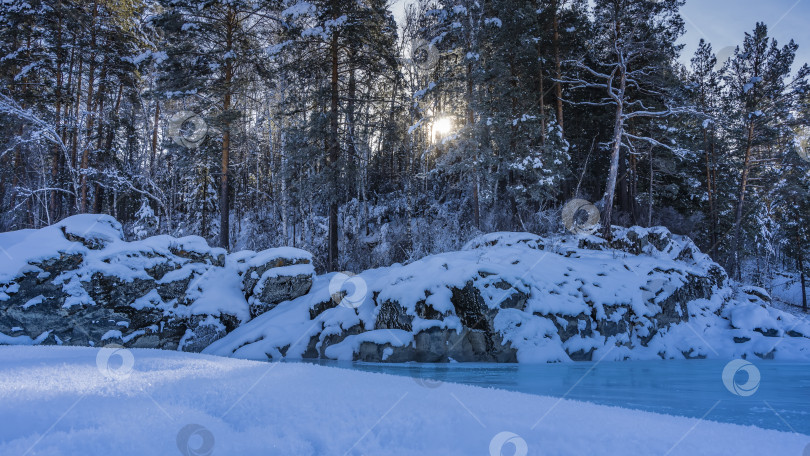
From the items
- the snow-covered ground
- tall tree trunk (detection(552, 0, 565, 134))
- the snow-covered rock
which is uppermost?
tall tree trunk (detection(552, 0, 565, 134))

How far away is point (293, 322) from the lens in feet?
27.4

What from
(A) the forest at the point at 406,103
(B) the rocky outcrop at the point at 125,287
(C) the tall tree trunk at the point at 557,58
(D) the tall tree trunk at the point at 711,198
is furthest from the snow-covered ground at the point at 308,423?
(D) the tall tree trunk at the point at 711,198

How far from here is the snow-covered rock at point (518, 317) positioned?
715 cm

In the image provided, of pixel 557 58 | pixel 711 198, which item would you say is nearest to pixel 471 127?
pixel 557 58

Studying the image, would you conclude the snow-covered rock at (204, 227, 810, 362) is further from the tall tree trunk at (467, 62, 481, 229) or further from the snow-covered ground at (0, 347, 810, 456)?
the snow-covered ground at (0, 347, 810, 456)

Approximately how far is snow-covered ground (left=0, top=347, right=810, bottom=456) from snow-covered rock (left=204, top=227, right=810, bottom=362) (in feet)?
17.9

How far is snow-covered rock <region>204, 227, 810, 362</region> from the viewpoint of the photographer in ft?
23.5

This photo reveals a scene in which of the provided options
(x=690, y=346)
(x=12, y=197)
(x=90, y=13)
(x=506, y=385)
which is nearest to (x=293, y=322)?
(x=506, y=385)

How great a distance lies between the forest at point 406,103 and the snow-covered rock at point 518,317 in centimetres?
442

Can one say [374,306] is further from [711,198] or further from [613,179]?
[711,198]

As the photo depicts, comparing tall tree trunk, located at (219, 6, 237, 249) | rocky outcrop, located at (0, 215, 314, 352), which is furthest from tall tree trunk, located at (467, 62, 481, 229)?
tall tree trunk, located at (219, 6, 237, 249)

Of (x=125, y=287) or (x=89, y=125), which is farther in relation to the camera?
(x=89, y=125)

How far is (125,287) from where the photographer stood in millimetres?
8680

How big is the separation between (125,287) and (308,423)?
958 cm
